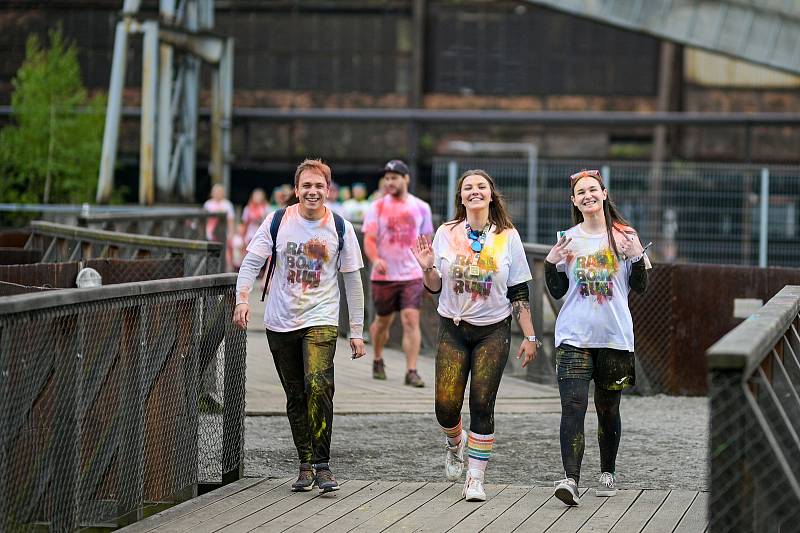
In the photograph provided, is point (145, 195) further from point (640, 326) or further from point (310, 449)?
point (310, 449)

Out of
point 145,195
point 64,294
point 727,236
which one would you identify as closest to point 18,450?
point 64,294

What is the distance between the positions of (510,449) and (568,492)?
2.61 m

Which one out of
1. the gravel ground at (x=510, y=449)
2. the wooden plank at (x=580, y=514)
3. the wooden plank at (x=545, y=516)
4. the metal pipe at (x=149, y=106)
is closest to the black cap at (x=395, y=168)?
the gravel ground at (x=510, y=449)

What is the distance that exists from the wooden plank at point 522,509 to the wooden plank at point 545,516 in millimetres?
26

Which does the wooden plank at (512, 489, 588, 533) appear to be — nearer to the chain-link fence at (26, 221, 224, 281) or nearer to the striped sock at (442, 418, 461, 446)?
the striped sock at (442, 418, 461, 446)

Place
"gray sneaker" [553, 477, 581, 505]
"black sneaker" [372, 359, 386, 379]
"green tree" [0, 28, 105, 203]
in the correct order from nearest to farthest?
"gray sneaker" [553, 477, 581, 505], "black sneaker" [372, 359, 386, 379], "green tree" [0, 28, 105, 203]

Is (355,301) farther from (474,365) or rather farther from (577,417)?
(577,417)

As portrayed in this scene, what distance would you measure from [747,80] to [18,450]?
35.6 metres

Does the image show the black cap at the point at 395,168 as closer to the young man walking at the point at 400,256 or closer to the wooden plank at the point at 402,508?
the young man walking at the point at 400,256

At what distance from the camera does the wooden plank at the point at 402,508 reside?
7.19m

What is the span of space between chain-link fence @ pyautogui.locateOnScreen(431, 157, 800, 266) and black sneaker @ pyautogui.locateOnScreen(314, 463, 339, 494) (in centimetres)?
1575

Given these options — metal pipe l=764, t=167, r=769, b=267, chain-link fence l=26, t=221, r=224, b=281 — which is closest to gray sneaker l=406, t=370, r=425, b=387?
chain-link fence l=26, t=221, r=224, b=281

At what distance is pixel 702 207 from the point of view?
24.2 meters

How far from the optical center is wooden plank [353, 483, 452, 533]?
→ 7.19 metres
